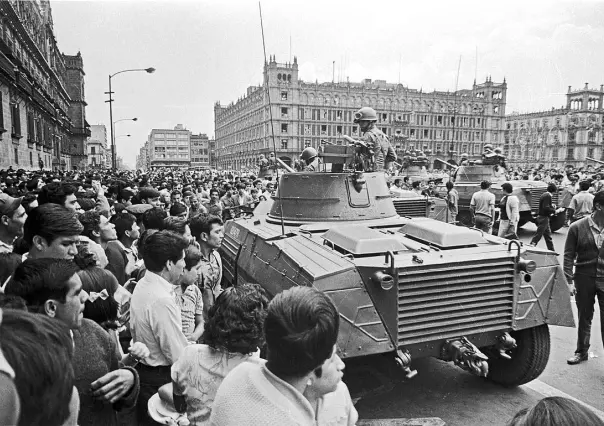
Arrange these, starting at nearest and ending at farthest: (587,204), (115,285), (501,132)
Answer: (115,285), (587,204), (501,132)

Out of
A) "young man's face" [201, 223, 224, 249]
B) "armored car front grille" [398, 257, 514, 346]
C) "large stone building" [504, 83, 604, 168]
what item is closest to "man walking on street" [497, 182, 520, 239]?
"armored car front grille" [398, 257, 514, 346]

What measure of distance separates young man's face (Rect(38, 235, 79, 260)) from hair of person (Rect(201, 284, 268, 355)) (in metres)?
1.91

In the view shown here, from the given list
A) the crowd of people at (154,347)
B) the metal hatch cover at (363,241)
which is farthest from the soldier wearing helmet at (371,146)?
the crowd of people at (154,347)

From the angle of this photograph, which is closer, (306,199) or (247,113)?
(306,199)

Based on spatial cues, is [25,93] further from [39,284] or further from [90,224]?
[39,284]

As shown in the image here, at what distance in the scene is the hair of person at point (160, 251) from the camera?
3.38 metres

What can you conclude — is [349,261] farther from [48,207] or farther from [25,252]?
[25,252]

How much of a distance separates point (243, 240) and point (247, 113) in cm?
7737

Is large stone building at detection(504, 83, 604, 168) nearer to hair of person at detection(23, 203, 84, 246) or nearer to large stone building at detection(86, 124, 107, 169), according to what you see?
large stone building at detection(86, 124, 107, 169)

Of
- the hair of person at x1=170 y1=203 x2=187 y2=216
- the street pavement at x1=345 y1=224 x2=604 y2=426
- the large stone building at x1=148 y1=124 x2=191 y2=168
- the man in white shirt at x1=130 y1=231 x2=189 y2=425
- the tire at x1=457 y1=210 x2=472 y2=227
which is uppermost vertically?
the large stone building at x1=148 y1=124 x2=191 y2=168

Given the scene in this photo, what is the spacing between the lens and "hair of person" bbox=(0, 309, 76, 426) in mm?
1347

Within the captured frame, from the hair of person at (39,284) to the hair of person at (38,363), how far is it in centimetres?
104

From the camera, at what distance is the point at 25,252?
471 centimetres

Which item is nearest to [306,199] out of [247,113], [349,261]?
[349,261]
